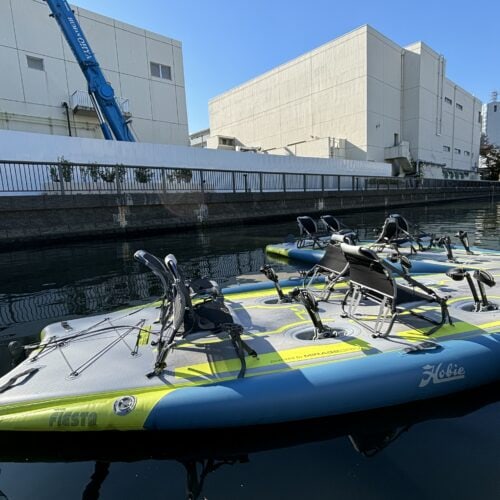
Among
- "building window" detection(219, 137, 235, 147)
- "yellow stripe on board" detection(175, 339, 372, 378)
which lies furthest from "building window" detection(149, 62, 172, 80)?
"yellow stripe on board" detection(175, 339, 372, 378)

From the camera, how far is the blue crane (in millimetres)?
17969

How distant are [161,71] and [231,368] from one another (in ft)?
88.5

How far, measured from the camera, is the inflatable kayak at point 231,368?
2.70m

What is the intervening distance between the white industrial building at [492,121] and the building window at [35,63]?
4008 inches

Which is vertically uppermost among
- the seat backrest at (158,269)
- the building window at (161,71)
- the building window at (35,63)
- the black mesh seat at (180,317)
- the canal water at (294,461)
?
the building window at (161,71)

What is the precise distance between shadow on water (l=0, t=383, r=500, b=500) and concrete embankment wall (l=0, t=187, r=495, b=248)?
38.0 feet

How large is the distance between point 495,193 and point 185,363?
52.3m

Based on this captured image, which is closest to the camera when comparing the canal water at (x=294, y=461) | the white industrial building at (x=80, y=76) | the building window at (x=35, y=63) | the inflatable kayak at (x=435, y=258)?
the canal water at (x=294, y=461)

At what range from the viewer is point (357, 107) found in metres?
33.7

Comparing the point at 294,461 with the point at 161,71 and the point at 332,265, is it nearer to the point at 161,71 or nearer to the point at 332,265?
the point at 332,265

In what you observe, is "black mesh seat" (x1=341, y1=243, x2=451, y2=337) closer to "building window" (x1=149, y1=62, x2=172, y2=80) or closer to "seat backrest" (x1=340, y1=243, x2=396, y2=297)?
"seat backrest" (x1=340, y1=243, x2=396, y2=297)

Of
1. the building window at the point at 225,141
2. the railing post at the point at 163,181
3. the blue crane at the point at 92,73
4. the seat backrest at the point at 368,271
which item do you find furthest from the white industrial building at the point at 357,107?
the seat backrest at the point at 368,271

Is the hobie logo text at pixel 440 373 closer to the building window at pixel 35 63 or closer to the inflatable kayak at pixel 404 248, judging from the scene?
the inflatable kayak at pixel 404 248

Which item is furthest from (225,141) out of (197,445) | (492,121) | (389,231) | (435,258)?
(492,121)
